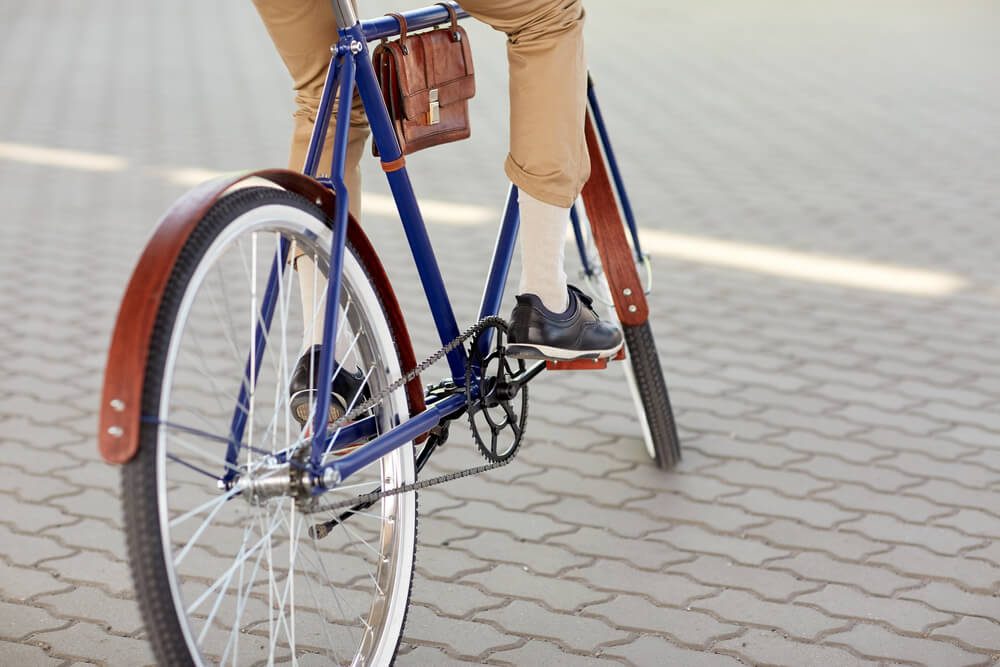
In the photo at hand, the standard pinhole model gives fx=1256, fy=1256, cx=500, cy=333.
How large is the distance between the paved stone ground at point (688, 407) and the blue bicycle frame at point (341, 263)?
562 mm

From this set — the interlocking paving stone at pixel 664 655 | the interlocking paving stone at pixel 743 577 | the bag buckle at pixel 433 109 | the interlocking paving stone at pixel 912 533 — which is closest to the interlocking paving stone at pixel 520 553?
the interlocking paving stone at pixel 743 577

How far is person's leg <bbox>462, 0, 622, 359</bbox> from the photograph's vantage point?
7.93 feet

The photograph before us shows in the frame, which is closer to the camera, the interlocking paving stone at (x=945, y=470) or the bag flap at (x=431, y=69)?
the bag flap at (x=431, y=69)

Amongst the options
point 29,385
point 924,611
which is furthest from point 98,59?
point 924,611

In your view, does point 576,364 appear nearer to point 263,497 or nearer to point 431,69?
point 431,69

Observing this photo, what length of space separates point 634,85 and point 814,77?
1543 millimetres

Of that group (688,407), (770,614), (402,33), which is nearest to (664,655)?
(770,614)

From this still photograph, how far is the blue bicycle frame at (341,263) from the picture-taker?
78.6 inches

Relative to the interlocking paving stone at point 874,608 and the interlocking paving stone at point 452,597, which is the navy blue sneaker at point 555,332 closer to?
the interlocking paving stone at point 452,597

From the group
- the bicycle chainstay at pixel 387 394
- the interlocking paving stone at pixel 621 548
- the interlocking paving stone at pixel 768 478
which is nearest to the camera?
the bicycle chainstay at pixel 387 394

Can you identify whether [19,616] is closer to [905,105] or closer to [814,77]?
[905,105]

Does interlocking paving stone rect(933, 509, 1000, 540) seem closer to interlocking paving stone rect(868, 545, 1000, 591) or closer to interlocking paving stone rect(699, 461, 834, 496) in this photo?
interlocking paving stone rect(868, 545, 1000, 591)

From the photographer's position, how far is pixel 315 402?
7.04ft

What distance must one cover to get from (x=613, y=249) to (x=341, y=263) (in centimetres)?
128
